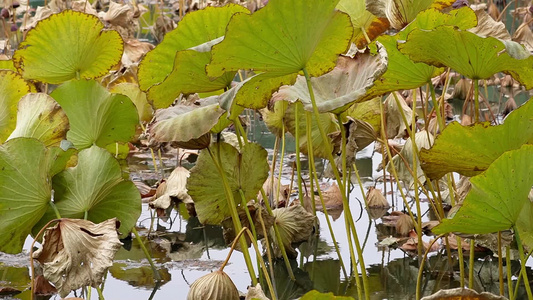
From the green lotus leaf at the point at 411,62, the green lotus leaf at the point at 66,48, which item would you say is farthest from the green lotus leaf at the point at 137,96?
the green lotus leaf at the point at 411,62

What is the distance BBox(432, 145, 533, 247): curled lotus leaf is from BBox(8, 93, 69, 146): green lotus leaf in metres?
0.64

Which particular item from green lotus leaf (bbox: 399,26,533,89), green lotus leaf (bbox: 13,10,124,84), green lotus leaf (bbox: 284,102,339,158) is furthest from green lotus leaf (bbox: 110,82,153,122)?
green lotus leaf (bbox: 399,26,533,89)

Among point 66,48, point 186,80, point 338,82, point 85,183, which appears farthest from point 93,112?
point 338,82

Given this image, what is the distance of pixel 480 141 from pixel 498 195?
11cm

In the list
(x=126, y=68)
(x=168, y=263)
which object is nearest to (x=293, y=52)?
(x=168, y=263)

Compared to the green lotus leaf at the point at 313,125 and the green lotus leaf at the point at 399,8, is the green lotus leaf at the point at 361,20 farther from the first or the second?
the green lotus leaf at the point at 313,125

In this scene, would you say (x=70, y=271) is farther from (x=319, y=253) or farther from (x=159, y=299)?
(x=319, y=253)

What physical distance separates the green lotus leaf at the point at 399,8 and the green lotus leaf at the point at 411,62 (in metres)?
0.13

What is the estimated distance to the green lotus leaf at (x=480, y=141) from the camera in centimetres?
99

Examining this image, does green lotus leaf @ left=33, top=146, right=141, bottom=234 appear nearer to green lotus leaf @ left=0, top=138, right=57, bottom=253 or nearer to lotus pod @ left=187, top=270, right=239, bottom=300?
green lotus leaf @ left=0, top=138, right=57, bottom=253

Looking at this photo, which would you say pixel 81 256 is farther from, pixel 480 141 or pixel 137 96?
pixel 137 96

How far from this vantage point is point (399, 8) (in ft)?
4.60

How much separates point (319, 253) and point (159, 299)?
39cm

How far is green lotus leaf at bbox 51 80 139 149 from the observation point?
56.6 inches
